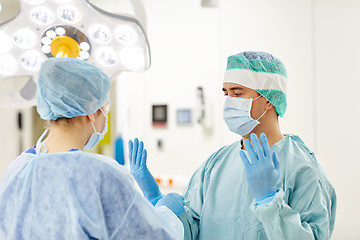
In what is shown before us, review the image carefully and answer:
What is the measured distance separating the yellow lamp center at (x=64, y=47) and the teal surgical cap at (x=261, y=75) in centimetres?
59

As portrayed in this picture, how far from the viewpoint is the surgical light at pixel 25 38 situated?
1575mm

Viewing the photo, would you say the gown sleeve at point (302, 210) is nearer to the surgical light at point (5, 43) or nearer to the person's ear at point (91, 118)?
the person's ear at point (91, 118)

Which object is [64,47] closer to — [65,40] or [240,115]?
[65,40]

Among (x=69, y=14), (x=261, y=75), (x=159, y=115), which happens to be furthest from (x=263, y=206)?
(x=159, y=115)

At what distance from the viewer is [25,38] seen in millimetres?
1588

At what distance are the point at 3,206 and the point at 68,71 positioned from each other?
0.44 meters

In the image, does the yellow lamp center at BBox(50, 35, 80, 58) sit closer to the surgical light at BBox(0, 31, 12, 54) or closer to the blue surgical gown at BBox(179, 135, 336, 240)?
the surgical light at BBox(0, 31, 12, 54)

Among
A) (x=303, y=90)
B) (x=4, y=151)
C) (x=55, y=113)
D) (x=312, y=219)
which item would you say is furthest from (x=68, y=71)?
(x=4, y=151)

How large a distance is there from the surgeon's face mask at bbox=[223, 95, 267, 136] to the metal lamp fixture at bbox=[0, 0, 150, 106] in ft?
1.17

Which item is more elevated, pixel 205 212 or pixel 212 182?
pixel 212 182

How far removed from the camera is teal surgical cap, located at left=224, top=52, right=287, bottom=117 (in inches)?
62.4

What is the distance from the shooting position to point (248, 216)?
1.52 metres

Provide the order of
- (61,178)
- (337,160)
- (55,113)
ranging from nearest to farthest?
1. (61,178)
2. (55,113)
3. (337,160)

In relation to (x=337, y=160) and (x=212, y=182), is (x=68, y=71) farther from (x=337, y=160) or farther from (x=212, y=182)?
(x=337, y=160)
